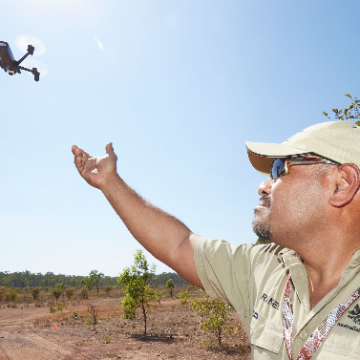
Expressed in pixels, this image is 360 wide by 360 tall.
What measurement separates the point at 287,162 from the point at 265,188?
0.20 m

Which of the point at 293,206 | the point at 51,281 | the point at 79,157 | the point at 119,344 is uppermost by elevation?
the point at 79,157

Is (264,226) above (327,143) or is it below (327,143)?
below

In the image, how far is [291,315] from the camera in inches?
58.6

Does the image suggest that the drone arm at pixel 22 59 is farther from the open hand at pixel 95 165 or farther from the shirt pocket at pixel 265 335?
the shirt pocket at pixel 265 335

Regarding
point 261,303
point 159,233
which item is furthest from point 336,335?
point 159,233

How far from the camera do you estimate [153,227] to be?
5.78ft

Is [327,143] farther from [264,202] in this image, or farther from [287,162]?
[264,202]

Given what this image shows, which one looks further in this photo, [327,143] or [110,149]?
[110,149]

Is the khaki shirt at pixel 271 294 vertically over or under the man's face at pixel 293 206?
under

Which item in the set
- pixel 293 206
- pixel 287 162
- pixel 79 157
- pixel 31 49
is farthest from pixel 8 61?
pixel 293 206

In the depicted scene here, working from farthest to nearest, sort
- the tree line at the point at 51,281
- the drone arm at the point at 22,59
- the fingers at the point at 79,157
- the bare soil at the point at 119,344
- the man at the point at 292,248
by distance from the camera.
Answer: the tree line at the point at 51,281 → the bare soil at the point at 119,344 → the drone arm at the point at 22,59 → the fingers at the point at 79,157 → the man at the point at 292,248

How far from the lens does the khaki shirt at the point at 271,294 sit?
1257mm

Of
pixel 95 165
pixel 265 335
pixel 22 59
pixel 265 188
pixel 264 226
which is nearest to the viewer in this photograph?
pixel 265 335

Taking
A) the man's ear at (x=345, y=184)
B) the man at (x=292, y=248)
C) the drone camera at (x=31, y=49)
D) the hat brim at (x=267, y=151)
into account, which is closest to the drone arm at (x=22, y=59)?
the drone camera at (x=31, y=49)
